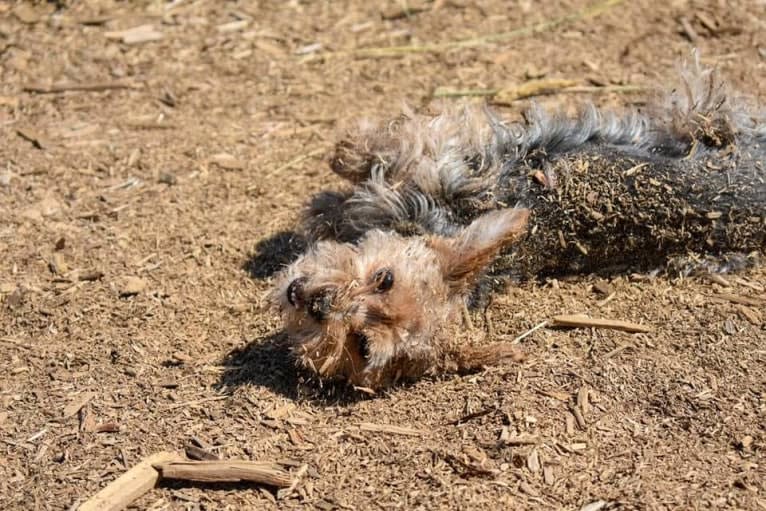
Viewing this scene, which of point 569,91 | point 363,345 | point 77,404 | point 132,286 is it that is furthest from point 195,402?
point 569,91

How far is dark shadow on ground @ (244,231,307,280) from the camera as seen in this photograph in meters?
6.07

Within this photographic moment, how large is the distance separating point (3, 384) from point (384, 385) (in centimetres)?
192

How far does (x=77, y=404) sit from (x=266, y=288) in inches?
53.7

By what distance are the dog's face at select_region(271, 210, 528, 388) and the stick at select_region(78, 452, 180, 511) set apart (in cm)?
92

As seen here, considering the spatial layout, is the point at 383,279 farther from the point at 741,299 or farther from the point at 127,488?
the point at 741,299

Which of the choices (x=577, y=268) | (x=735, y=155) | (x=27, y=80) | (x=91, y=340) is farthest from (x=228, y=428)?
(x=27, y=80)

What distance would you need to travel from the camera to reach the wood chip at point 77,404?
4.93 metres

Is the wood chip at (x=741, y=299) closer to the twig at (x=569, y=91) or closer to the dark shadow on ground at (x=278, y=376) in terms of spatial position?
the dark shadow on ground at (x=278, y=376)

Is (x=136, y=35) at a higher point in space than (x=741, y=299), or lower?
higher

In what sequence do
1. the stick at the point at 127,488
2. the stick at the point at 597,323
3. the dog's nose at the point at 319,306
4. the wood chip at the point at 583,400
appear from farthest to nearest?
the stick at the point at 597,323
the dog's nose at the point at 319,306
the wood chip at the point at 583,400
the stick at the point at 127,488

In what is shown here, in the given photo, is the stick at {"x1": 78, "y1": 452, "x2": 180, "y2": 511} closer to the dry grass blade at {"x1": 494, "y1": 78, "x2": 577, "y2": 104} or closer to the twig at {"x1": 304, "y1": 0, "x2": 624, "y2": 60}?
the dry grass blade at {"x1": 494, "y1": 78, "x2": 577, "y2": 104}

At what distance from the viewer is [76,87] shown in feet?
25.3

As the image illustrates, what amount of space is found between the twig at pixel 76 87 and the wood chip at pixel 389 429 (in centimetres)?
397

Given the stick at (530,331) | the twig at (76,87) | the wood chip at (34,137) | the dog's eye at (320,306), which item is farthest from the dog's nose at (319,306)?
the twig at (76,87)
